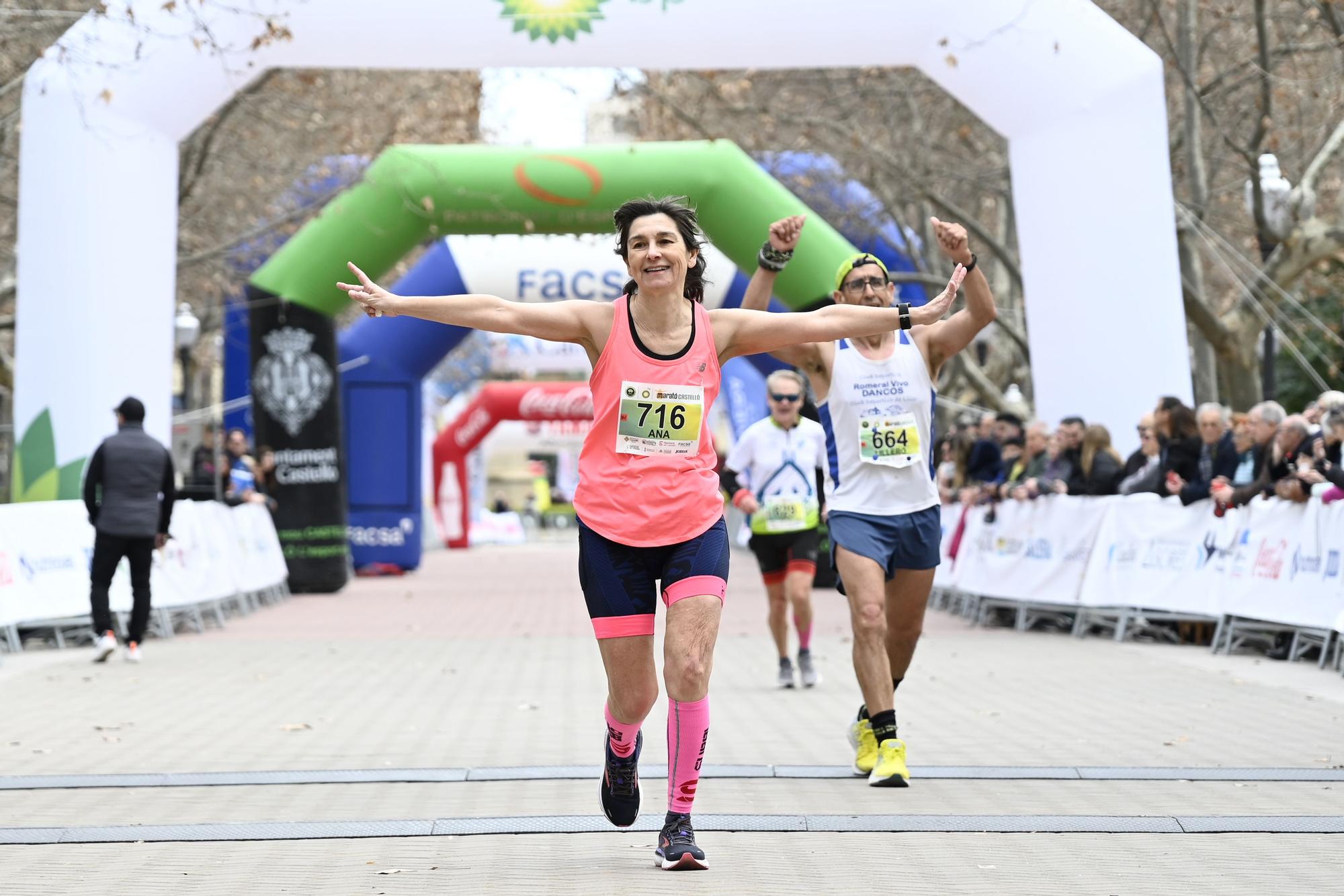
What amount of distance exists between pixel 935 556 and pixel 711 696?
9.93 ft

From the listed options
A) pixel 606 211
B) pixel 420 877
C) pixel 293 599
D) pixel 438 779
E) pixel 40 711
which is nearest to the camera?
pixel 420 877

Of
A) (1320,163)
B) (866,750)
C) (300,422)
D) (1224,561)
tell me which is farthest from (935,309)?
(300,422)

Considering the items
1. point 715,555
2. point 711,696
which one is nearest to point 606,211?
point 711,696

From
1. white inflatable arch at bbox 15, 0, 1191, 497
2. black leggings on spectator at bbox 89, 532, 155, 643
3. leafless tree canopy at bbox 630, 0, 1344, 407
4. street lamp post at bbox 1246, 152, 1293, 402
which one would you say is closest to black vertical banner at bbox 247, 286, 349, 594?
white inflatable arch at bbox 15, 0, 1191, 497

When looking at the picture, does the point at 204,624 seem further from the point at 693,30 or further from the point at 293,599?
the point at 693,30

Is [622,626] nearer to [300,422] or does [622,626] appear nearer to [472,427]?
[300,422]

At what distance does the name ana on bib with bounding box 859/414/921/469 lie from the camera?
22.8 ft

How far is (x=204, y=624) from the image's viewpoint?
16219mm

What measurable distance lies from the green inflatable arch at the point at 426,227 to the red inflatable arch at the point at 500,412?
17.6 meters

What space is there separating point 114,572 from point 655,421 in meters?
8.19

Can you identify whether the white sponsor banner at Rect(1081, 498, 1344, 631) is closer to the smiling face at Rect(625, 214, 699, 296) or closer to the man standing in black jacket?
the smiling face at Rect(625, 214, 699, 296)

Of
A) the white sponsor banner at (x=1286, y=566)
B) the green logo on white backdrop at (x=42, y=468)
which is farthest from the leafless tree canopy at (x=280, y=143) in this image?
the white sponsor banner at (x=1286, y=566)

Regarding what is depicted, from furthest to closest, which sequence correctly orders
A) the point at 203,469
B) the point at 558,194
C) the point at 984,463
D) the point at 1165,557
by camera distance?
1. the point at 203,469
2. the point at 558,194
3. the point at 984,463
4. the point at 1165,557

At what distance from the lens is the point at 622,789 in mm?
5387
